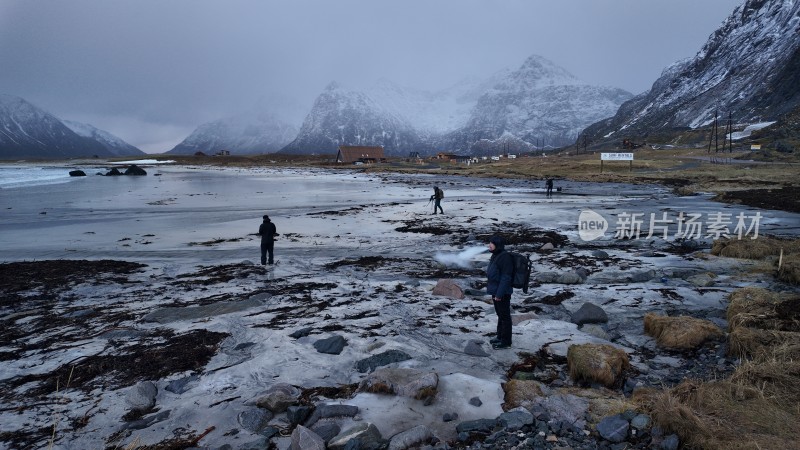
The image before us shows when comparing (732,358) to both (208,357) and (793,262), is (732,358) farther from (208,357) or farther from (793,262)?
(208,357)

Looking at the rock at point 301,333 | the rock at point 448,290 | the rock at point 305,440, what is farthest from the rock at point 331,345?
the rock at point 448,290

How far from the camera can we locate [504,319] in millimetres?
8539

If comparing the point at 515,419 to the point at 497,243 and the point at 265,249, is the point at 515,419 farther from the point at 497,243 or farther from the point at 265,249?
the point at 265,249

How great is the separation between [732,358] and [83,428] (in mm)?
10409

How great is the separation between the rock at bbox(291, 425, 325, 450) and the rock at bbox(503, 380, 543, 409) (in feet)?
9.03

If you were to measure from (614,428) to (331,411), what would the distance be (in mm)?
3666

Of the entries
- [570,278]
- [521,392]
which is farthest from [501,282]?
[570,278]

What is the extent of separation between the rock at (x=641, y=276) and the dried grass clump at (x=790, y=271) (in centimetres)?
321

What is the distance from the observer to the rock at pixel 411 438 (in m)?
5.50

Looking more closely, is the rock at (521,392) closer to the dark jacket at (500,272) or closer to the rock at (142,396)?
the dark jacket at (500,272)

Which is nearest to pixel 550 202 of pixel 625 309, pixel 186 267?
pixel 625 309

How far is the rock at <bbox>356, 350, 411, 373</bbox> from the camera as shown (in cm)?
788

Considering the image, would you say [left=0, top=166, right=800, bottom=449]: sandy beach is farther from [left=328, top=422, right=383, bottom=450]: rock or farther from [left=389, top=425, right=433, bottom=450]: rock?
[left=328, top=422, right=383, bottom=450]: rock

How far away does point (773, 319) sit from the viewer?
29.3 feet
